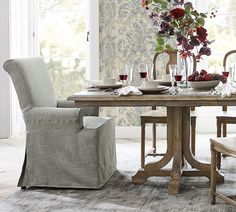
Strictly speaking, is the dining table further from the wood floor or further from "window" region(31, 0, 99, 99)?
"window" region(31, 0, 99, 99)

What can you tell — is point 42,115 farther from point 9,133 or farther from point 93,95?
point 9,133

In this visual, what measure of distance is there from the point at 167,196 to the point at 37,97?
1144mm

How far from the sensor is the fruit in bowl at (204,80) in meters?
4.31

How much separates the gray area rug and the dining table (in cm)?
8

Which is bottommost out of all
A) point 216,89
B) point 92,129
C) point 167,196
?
point 167,196

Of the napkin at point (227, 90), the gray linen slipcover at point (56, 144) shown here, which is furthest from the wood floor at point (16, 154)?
the napkin at point (227, 90)

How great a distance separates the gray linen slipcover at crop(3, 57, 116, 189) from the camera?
4328mm

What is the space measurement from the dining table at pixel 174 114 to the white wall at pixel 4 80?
8.01 feet

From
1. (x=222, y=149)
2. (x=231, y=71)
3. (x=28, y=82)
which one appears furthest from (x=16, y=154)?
(x=222, y=149)

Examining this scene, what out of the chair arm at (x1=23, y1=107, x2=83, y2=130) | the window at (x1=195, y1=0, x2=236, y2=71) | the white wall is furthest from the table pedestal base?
the white wall

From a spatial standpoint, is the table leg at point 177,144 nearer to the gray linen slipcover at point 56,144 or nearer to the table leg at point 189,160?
the table leg at point 189,160

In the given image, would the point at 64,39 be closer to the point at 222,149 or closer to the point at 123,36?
the point at 123,36

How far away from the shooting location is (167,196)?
4180 mm

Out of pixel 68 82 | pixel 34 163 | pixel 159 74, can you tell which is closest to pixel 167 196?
pixel 34 163
